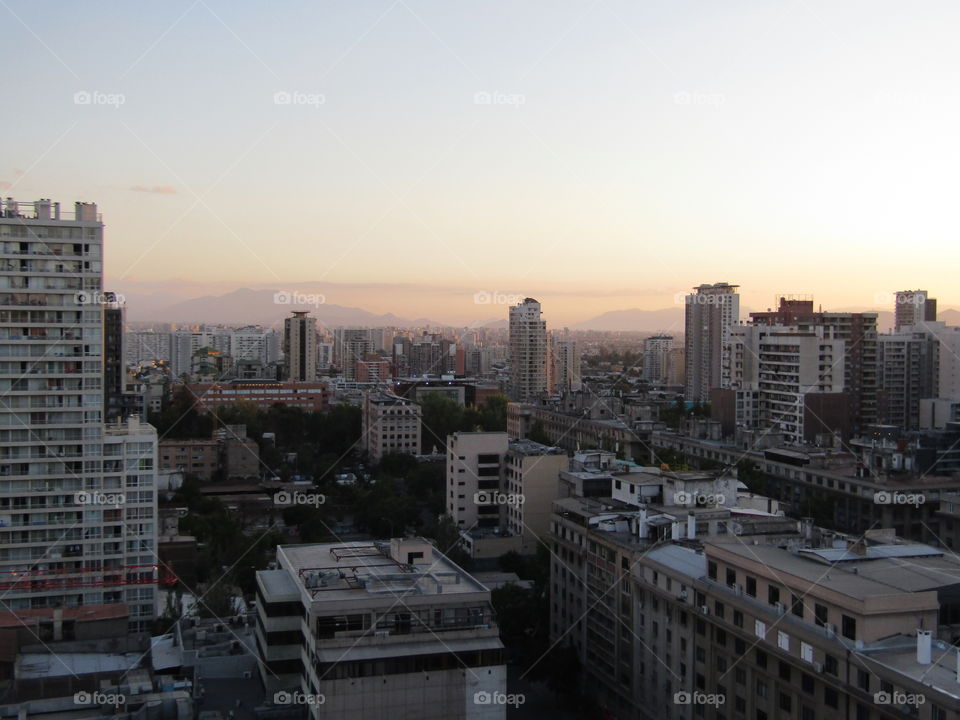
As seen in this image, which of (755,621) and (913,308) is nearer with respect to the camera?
(755,621)

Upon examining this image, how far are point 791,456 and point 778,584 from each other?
13.1 metres

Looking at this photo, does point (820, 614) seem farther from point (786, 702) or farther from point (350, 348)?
point (350, 348)

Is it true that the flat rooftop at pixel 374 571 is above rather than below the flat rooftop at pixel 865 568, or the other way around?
below

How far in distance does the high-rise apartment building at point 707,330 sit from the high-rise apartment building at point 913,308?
7324 mm

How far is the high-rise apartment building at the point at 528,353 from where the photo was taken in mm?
43344

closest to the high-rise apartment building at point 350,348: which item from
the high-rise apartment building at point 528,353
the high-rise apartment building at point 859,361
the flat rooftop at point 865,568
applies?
the high-rise apartment building at point 528,353

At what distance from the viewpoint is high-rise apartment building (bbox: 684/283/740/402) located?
46.4 meters

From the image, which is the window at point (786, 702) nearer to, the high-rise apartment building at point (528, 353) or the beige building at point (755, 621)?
the beige building at point (755, 621)

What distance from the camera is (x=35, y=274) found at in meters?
12.5

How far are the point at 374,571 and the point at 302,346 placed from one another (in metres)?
39.1

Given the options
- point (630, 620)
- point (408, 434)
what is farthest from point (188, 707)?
point (408, 434)

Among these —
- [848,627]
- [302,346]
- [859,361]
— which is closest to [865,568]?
[848,627]

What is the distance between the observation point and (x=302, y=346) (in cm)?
4834

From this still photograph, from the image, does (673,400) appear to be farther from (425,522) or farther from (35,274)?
(35,274)
